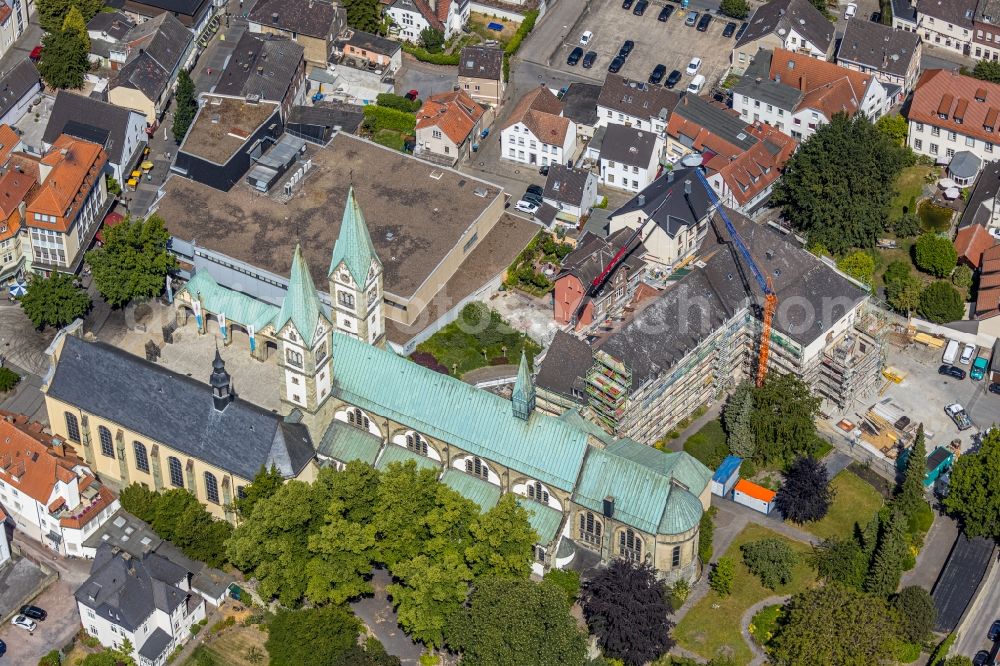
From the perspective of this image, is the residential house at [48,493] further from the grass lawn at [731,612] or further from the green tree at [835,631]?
the green tree at [835,631]

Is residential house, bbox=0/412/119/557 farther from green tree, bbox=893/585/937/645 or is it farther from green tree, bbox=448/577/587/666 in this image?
green tree, bbox=893/585/937/645

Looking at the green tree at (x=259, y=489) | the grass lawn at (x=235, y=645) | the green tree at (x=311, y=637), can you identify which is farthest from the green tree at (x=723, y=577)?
the grass lawn at (x=235, y=645)

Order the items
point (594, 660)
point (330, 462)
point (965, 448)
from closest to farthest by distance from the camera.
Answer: point (594, 660), point (330, 462), point (965, 448)

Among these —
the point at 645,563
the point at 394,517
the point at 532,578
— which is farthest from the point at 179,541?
the point at 645,563

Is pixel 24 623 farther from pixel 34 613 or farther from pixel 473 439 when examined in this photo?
pixel 473 439

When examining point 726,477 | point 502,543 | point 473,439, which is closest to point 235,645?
point 502,543

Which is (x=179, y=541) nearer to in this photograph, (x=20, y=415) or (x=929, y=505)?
(x=20, y=415)
